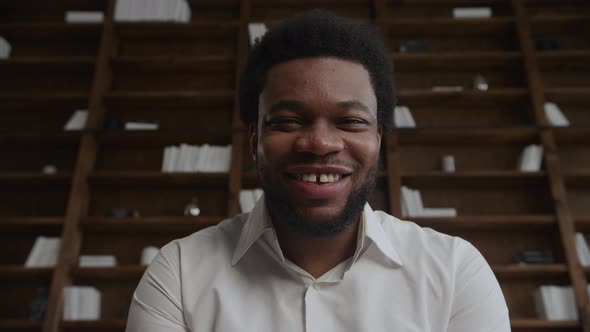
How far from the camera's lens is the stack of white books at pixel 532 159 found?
3.17m

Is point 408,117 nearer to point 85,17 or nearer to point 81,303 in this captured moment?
point 81,303

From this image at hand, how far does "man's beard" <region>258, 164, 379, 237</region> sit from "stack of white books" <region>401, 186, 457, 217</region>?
1.94m

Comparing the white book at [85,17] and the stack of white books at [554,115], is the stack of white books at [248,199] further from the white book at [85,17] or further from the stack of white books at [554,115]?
the stack of white books at [554,115]

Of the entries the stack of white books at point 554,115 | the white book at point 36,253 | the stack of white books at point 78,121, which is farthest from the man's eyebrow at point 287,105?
the stack of white books at point 554,115

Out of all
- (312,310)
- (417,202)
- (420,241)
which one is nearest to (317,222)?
(312,310)

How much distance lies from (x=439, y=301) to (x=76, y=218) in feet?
8.48

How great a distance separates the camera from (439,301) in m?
1.16

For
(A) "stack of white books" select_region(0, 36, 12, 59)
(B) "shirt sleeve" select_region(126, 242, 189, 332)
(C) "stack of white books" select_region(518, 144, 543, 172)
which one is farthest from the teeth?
(A) "stack of white books" select_region(0, 36, 12, 59)

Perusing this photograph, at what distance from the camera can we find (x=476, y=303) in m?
1.15

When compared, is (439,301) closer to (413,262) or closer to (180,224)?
(413,262)

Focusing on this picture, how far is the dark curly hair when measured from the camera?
48.9 inches

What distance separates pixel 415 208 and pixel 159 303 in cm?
221

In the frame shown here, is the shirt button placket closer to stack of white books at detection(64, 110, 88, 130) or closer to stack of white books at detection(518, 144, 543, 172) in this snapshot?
stack of white books at detection(518, 144, 543, 172)

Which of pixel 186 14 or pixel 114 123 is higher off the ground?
pixel 186 14
